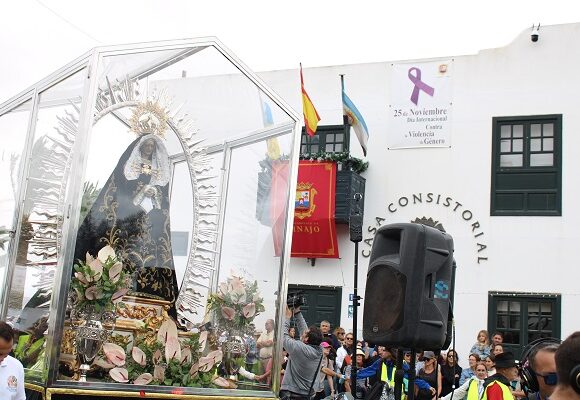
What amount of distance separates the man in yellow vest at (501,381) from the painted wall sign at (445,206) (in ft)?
27.3

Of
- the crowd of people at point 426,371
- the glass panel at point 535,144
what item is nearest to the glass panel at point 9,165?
the crowd of people at point 426,371

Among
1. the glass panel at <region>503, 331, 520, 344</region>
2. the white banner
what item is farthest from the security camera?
the glass panel at <region>503, 331, 520, 344</region>

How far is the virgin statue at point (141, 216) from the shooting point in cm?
632

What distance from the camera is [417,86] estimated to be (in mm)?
15805

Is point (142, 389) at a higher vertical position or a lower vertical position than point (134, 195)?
lower

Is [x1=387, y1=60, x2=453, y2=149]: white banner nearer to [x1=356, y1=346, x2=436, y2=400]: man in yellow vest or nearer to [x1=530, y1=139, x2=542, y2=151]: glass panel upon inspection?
[x1=530, y1=139, x2=542, y2=151]: glass panel

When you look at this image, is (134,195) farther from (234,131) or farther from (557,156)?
(557,156)

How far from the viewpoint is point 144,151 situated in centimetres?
684

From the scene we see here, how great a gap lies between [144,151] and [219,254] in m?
1.32

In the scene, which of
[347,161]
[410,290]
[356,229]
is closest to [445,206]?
[347,161]

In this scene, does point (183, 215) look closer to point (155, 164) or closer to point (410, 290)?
point (155, 164)

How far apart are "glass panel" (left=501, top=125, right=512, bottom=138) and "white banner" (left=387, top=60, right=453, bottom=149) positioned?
3.57 feet

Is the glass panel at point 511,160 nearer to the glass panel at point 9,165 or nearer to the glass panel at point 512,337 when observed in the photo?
the glass panel at point 512,337

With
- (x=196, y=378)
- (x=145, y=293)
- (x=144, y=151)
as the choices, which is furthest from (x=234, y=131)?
(x=196, y=378)
